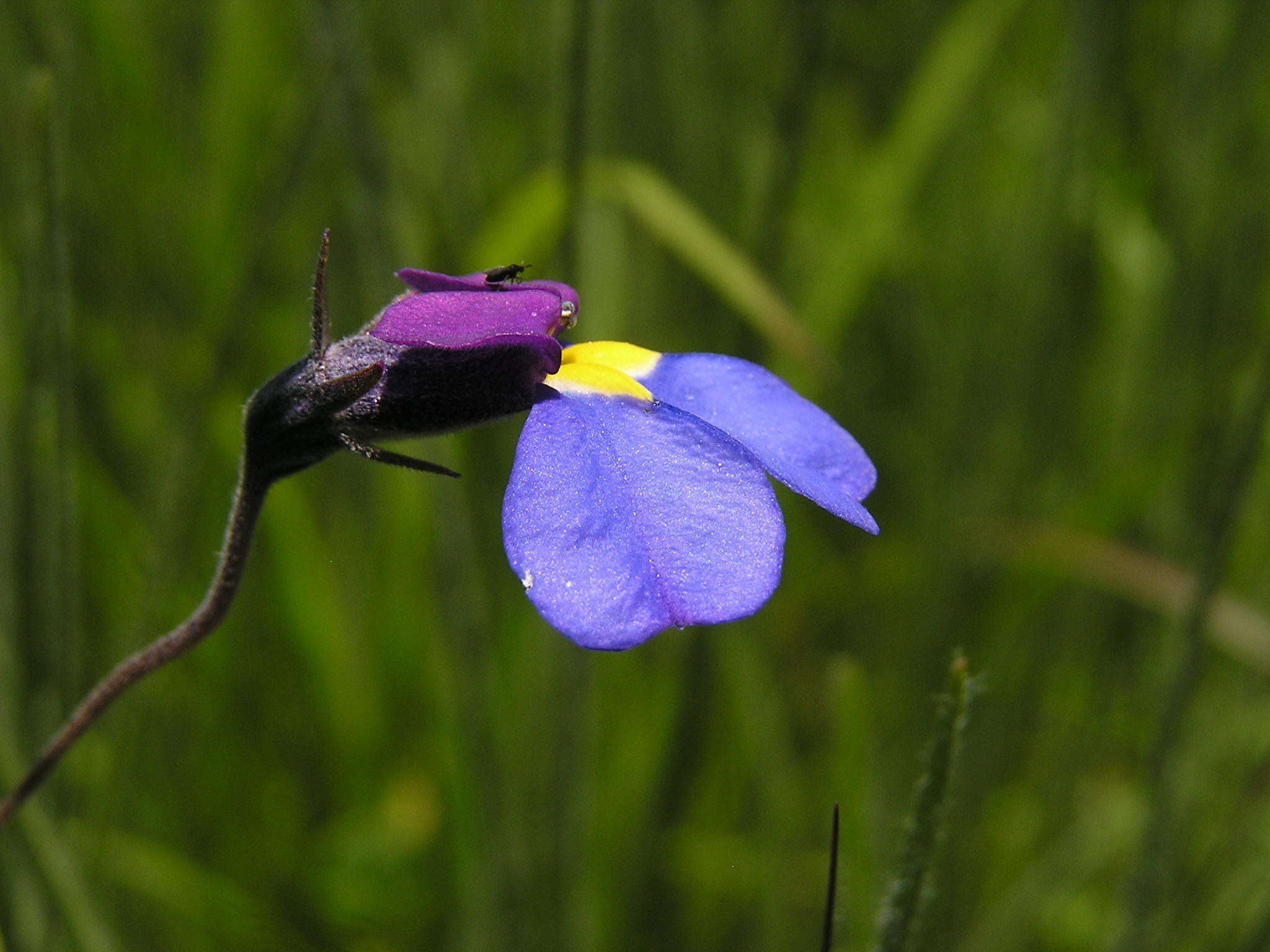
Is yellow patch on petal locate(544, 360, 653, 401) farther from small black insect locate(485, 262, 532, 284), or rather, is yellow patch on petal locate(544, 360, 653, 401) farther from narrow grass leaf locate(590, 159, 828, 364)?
narrow grass leaf locate(590, 159, 828, 364)

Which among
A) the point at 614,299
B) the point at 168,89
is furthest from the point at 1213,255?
the point at 168,89

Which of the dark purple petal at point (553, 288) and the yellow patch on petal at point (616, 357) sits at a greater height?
the dark purple petal at point (553, 288)

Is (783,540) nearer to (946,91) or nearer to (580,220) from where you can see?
(580,220)

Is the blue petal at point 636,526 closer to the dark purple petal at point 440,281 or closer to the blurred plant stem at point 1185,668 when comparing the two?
the dark purple petal at point 440,281

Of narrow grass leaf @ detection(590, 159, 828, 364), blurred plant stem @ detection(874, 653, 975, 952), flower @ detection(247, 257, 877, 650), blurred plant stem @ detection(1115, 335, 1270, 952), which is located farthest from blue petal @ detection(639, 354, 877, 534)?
narrow grass leaf @ detection(590, 159, 828, 364)

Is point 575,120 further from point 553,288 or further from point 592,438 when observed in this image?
point 592,438

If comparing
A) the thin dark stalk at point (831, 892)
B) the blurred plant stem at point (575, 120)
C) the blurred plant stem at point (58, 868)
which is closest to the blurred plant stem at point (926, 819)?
the thin dark stalk at point (831, 892)

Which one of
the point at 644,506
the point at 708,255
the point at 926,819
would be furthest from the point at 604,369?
the point at 708,255

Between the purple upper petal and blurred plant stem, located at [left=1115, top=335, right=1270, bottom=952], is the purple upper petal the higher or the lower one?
the higher one
